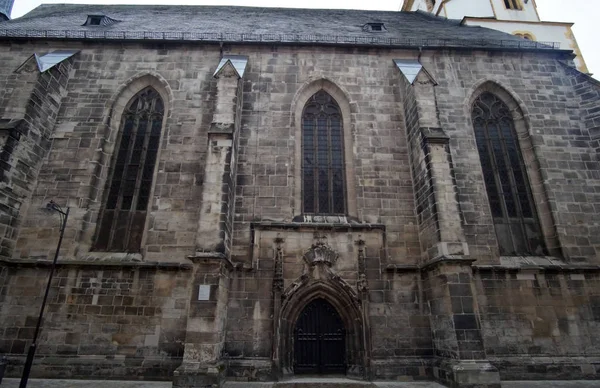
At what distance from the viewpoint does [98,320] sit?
8500 millimetres

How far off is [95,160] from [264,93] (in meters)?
5.78

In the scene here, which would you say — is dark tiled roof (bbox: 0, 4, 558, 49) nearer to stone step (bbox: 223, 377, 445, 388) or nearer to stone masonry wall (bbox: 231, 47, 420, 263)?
stone masonry wall (bbox: 231, 47, 420, 263)

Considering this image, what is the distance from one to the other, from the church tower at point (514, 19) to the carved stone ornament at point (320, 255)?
1532 cm

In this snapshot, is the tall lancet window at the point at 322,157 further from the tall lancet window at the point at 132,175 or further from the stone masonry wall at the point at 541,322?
the tall lancet window at the point at 132,175

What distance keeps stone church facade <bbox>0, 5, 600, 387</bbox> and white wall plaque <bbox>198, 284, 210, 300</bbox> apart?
0.41 ft

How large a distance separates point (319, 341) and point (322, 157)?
5533 mm

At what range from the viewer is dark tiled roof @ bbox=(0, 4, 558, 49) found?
39.7ft

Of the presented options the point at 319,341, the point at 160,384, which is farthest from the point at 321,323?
the point at 160,384

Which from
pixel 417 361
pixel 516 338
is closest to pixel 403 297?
pixel 417 361

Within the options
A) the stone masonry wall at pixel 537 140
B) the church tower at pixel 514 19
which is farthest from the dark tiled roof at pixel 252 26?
the church tower at pixel 514 19

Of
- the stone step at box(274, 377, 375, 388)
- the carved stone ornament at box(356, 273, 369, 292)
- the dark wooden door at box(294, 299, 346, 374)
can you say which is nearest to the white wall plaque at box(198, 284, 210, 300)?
the stone step at box(274, 377, 375, 388)

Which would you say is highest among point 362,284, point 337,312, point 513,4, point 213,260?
point 513,4

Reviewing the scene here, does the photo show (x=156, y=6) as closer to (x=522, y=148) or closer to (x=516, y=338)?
(x=522, y=148)

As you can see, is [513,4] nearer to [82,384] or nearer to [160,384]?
[160,384]
